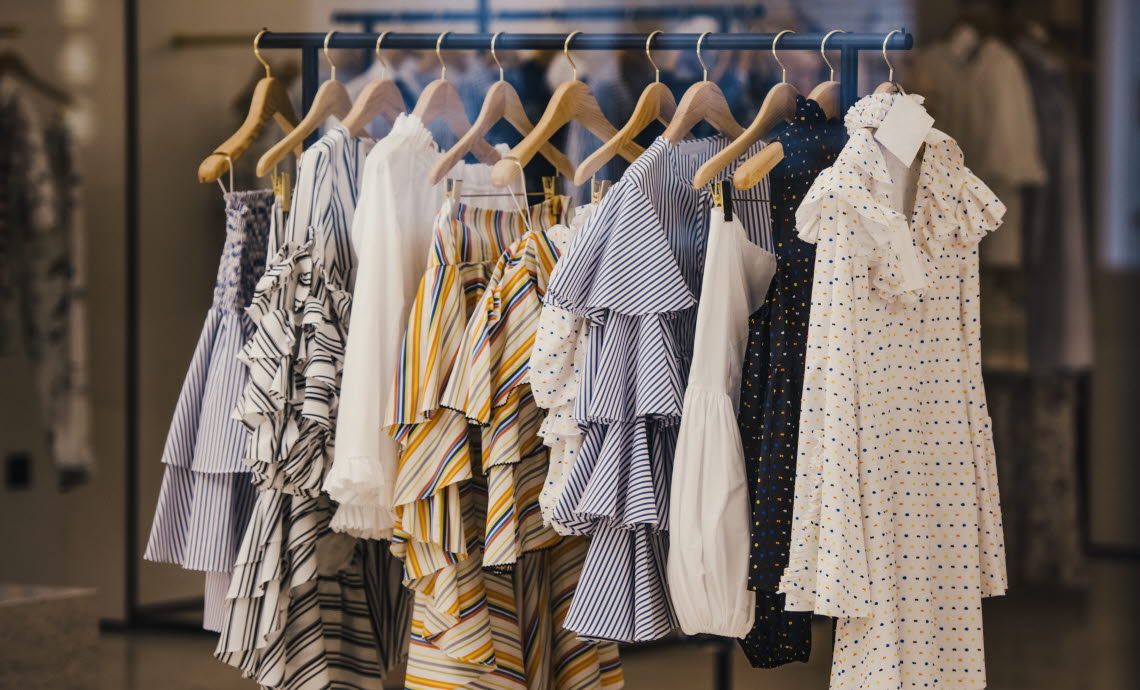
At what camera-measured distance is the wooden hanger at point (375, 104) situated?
82.0 inches

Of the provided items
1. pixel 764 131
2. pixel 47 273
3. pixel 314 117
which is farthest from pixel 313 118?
pixel 47 273

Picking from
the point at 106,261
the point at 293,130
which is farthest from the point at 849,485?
the point at 106,261

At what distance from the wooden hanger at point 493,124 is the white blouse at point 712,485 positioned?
1.37ft

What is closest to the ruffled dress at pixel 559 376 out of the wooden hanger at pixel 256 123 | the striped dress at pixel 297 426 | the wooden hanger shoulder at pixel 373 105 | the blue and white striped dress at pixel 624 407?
the blue and white striped dress at pixel 624 407

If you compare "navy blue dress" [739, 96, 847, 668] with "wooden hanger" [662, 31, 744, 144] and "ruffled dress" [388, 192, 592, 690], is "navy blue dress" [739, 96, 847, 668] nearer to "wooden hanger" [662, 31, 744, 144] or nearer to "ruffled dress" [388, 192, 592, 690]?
"wooden hanger" [662, 31, 744, 144]

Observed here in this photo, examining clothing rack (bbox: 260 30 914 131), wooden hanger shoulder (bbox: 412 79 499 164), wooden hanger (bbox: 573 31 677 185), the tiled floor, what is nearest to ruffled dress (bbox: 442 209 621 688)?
wooden hanger (bbox: 573 31 677 185)

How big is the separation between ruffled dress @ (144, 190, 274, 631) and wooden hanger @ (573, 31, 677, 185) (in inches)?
22.1

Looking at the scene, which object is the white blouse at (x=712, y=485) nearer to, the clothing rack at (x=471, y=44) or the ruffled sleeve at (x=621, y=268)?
the ruffled sleeve at (x=621, y=268)

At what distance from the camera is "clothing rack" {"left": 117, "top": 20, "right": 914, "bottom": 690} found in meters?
1.90

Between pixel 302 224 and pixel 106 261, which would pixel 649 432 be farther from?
pixel 106 261

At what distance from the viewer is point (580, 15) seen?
8.46ft

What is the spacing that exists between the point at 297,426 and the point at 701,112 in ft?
2.56

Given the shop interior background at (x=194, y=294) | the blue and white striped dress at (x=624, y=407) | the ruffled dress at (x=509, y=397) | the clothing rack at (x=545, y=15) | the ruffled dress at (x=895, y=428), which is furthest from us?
the shop interior background at (x=194, y=294)

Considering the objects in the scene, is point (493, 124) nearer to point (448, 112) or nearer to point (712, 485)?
point (448, 112)
